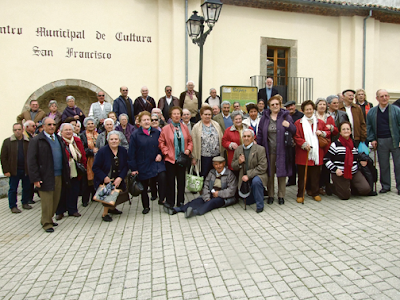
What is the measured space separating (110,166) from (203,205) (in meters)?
1.76

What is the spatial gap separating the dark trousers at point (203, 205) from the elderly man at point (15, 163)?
11.1 feet

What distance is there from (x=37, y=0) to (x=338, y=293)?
11201 mm

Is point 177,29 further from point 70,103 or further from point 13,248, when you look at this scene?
point 13,248

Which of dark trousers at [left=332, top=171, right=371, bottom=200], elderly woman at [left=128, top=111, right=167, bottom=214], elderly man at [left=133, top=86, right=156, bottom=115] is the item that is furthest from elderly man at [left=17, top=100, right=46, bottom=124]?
dark trousers at [left=332, top=171, right=371, bottom=200]

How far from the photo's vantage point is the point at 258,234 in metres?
4.58

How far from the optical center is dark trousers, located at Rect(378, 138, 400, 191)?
6.47m

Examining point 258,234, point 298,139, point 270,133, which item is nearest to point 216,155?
point 270,133

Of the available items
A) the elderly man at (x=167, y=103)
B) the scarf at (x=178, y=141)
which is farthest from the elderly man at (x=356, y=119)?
the elderly man at (x=167, y=103)

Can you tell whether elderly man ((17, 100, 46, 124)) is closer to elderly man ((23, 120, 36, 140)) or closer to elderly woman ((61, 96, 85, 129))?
elderly woman ((61, 96, 85, 129))

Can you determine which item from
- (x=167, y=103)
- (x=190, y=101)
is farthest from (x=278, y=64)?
(x=167, y=103)

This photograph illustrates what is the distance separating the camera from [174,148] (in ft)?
19.4

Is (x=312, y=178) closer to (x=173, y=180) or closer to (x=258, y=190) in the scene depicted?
(x=258, y=190)

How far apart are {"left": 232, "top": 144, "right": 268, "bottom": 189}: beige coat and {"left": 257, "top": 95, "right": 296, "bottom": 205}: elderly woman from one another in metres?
0.24

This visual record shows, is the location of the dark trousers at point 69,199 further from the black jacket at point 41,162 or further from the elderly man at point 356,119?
the elderly man at point 356,119
